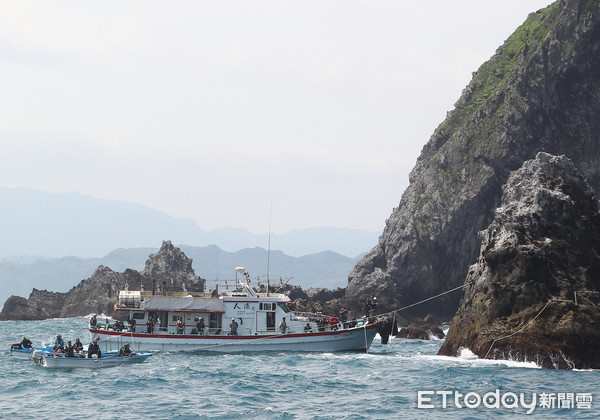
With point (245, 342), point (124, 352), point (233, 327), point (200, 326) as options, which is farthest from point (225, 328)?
point (124, 352)

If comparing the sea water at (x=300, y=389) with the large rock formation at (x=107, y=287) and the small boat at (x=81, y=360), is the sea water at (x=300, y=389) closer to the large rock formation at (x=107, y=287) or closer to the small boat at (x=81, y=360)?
the small boat at (x=81, y=360)

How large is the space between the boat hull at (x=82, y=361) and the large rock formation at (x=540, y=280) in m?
20.7

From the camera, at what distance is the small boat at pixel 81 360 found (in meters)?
42.4

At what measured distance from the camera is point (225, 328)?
168 ft

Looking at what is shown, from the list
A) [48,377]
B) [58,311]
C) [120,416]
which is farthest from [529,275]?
[58,311]

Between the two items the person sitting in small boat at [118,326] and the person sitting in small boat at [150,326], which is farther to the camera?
the person sitting in small boat at [118,326]

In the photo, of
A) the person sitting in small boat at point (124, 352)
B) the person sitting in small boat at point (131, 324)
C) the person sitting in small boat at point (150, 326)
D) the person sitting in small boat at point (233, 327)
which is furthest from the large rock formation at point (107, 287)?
the person sitting in small boat at point (124, 352)

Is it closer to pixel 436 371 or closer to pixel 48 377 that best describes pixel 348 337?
pixel 436 371

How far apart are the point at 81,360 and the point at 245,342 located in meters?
11.9

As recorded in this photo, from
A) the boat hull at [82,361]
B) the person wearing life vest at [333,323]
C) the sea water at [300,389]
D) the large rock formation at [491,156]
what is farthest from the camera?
the large rock formation at [491,156]

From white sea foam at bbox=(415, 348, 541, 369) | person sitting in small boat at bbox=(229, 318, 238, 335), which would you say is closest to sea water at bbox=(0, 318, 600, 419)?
white sea foam at bbox=(415, 348, 541, 369)

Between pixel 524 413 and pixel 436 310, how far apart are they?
64.7m

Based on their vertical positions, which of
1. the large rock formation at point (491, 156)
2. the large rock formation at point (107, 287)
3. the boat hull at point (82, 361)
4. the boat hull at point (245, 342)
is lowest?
the boat hull at point (82, 361)

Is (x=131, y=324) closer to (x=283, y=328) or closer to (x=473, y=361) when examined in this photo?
(x=283, y=328)
